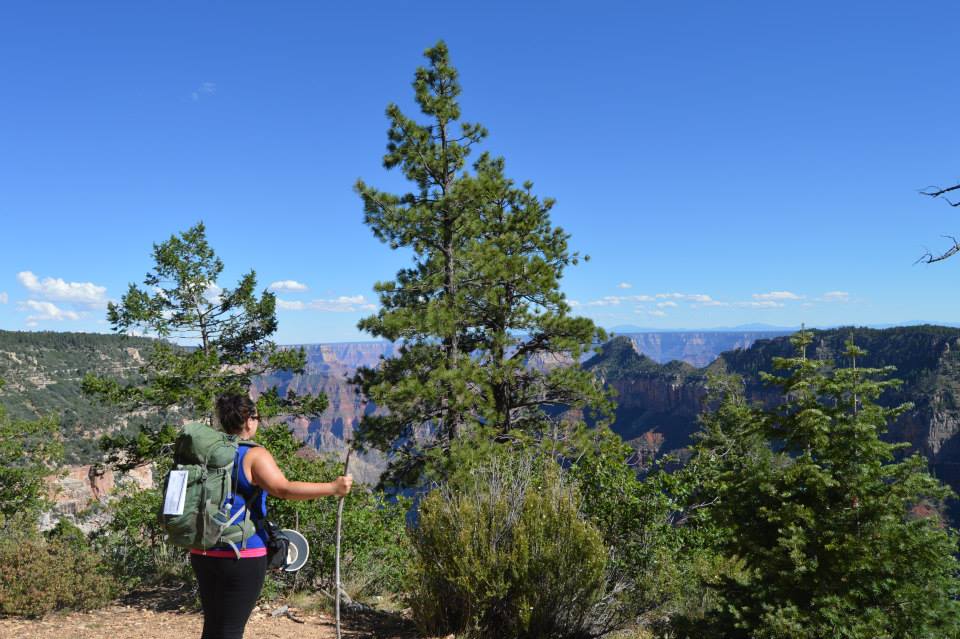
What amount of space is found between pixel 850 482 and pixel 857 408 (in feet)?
1.98

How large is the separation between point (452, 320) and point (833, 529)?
29.8 ft

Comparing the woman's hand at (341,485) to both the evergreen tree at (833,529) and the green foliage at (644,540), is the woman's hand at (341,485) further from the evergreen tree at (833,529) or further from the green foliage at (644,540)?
the green foliage at (644,540)

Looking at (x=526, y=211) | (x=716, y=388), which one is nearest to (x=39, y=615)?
(x=526, y=211)

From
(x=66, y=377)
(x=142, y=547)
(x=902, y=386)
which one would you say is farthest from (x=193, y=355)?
(x=902, y=386)

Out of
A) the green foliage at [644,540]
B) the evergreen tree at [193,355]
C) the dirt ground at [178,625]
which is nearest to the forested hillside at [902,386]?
the evergreen tree at [193,355]

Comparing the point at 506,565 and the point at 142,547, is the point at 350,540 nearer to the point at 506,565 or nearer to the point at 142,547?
the point at 506,565

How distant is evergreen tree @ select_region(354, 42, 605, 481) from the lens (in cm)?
1306

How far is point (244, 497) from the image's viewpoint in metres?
3.01

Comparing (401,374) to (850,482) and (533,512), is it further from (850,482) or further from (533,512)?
(850,482)

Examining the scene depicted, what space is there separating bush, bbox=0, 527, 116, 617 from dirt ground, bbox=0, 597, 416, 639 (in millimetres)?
135

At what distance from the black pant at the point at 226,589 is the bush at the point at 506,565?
2.20 metres

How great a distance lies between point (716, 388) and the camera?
32000 mm

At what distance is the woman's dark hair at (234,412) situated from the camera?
10.3 ft

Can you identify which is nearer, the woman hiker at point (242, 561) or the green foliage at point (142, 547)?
the woman hiker at point (242, 561)
